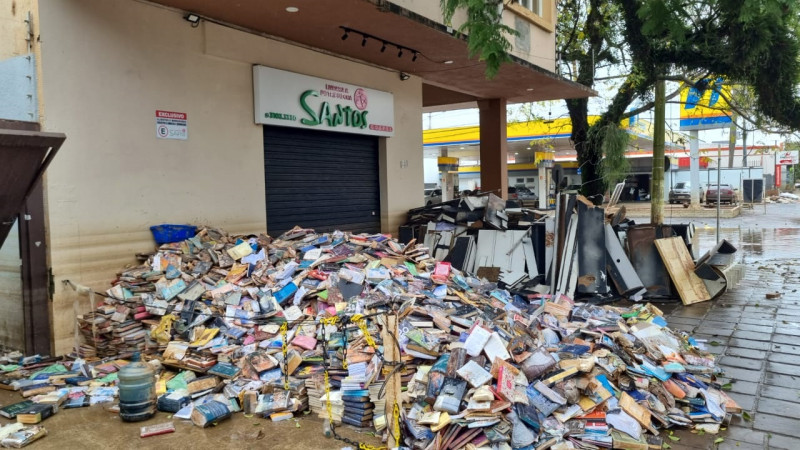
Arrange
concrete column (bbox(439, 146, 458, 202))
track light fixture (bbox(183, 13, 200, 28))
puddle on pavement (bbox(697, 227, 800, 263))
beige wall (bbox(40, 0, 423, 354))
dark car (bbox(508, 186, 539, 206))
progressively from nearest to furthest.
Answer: beige wall (bbox(40, 0, 423, 354)) → track light fixture (bbox(183, 13, 200, 28)) → puddle on pavement (bbox(697, 227, 800, 263)) → concrete column (bbox(439, 146, 458, 202)) → dark car (bbox(508, 186, 539, 206))

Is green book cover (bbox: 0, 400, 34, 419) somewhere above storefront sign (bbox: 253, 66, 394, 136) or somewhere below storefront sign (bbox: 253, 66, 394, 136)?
below

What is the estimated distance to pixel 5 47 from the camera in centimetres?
581

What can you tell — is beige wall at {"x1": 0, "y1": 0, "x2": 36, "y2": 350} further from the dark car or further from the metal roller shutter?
the dark car

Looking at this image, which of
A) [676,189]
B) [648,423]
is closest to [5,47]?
[648,423]

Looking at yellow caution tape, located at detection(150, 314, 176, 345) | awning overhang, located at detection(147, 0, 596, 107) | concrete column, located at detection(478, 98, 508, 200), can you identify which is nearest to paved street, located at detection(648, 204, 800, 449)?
yellow caution tape, located at detection(150, 314, 176, 345)

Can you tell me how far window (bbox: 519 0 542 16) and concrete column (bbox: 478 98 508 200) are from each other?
2.57 m

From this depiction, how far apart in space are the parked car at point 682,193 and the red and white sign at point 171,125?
32255mm

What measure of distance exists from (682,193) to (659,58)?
28.5m

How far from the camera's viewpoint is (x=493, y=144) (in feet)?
46.3

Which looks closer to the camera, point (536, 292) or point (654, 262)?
point (536, 292)

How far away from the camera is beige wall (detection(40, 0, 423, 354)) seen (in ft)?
19.4

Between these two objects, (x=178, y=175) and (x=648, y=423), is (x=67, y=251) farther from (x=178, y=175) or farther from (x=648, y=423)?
(x=648, y=423)

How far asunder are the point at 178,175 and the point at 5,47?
221 cm

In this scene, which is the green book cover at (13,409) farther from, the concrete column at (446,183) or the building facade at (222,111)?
the concrete column at (446,183)
